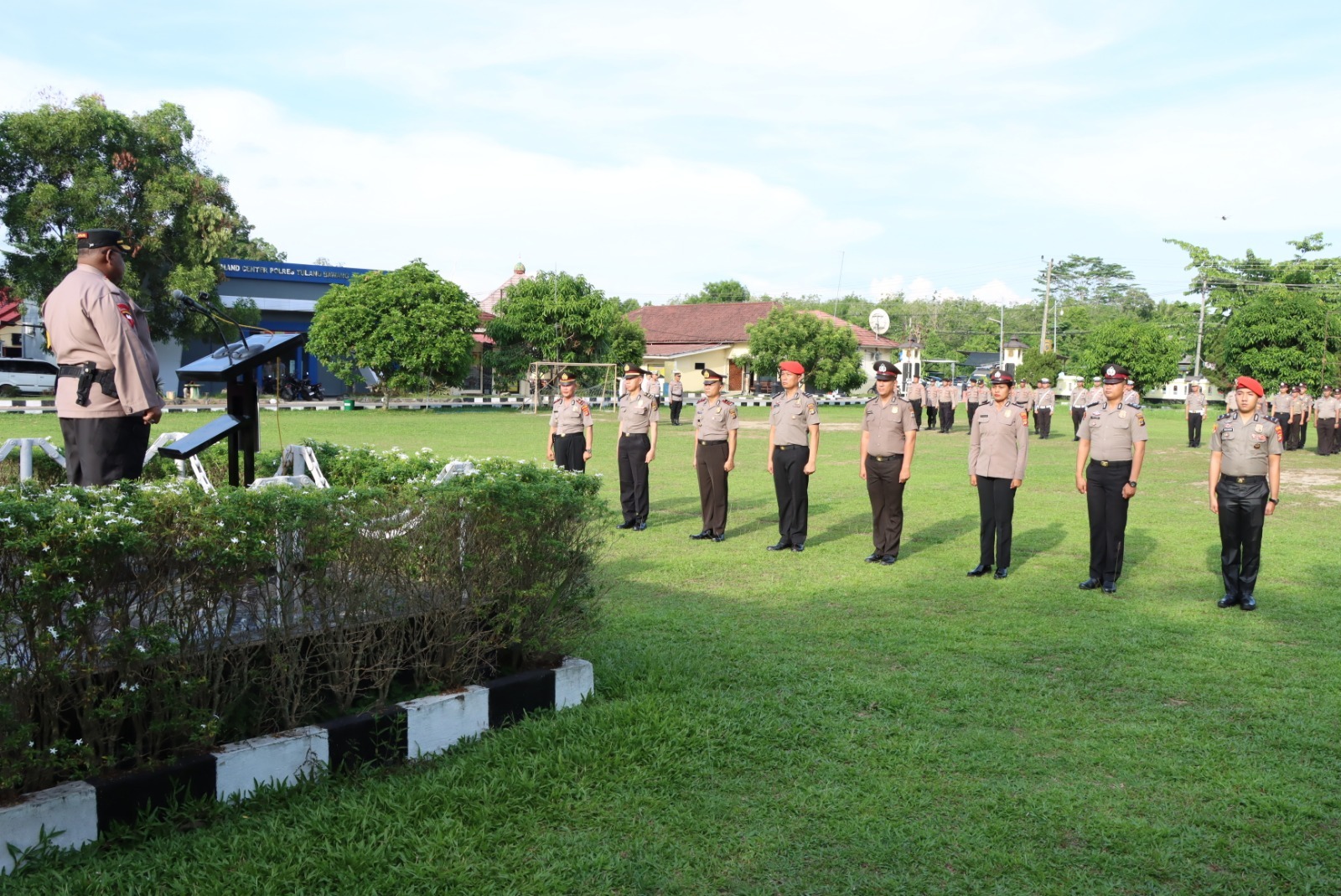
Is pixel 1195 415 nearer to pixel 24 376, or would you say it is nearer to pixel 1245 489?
pixel 1245 489

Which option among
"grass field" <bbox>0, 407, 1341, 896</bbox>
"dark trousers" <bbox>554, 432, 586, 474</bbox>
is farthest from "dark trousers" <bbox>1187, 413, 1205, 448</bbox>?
"dark trousers" <bbox>554, 432, 586, 474</bbox>

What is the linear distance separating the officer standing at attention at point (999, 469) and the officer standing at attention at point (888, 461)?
0.62 meters

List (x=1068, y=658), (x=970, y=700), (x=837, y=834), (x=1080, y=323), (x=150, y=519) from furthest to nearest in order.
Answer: (x=1080, y=323) < (x=1068, y=658) < (x=970, y=700) < (x=837, y=834) < (x=150, y=519)

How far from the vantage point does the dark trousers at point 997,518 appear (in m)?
7.97

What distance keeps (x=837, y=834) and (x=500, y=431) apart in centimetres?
2153

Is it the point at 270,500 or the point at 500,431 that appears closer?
the point at 270,500

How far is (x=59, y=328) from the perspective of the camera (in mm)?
4438

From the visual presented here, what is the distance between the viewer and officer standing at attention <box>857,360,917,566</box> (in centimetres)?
860

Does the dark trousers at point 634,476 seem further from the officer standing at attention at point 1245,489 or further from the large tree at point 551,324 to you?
the large tree at point 551,324

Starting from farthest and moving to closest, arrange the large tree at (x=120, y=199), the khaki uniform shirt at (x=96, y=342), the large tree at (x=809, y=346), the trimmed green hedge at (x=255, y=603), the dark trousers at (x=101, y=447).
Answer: the large tree at (x=809, y=346), the large tree at (x=120, y=199), the dark trousers at (x=101, y=447), the khaki uniform shirt at (x=96, y=342), the trimmed green hedge at (x=255, y=603)

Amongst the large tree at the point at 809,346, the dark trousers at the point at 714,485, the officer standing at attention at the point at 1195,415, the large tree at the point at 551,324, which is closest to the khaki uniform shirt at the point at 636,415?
the dark trousers at the point at 714,485

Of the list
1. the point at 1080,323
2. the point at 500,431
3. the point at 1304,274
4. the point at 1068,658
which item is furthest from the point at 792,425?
the point at 1080,323

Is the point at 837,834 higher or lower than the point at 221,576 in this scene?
lower

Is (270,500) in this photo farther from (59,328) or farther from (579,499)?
(59,328)
